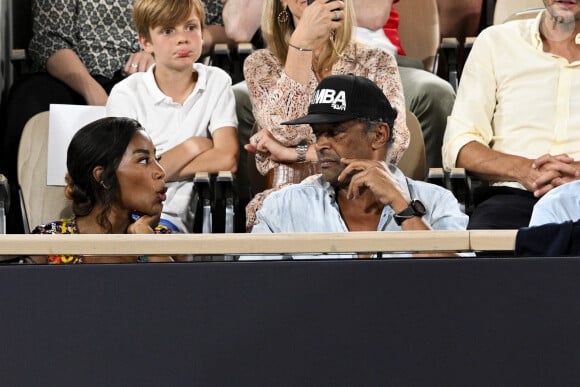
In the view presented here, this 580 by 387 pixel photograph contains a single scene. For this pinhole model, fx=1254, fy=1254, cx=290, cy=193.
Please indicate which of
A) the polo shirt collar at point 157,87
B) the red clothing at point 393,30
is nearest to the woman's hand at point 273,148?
the polo shirt collar at point 157,87

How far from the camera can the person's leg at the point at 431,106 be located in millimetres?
4020

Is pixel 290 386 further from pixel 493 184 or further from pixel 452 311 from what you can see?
pixel 493 184

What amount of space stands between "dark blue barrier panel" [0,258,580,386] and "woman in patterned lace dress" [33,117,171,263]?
111 centimetres

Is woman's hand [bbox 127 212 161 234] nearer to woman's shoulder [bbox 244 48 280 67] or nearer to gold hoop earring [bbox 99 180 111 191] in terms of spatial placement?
gold hoop earring [bbox 99 180 111 191]

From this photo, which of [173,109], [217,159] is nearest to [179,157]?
[217,159]

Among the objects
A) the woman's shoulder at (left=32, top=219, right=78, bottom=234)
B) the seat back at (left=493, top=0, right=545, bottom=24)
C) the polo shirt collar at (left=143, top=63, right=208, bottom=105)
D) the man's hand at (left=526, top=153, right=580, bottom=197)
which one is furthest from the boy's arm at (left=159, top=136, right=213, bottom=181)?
the seat back at (left=493, top=0, right=545, bottom=24)

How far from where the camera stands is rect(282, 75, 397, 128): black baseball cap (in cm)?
320

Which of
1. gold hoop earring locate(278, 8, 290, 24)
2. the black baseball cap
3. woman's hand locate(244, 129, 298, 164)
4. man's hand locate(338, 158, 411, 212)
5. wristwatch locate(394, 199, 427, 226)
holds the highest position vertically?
gold hoop earring locate(278, 8, 290, 24)

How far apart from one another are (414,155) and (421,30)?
85 centimetres

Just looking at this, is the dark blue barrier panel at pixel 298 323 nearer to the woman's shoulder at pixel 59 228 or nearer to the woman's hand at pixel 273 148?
the woman's shoulder at pixel 59 228

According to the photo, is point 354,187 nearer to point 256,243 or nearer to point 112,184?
point 112,184

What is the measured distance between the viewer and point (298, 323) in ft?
6.84

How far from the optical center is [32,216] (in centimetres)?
392

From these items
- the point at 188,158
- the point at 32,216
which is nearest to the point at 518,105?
the point at 188,158
